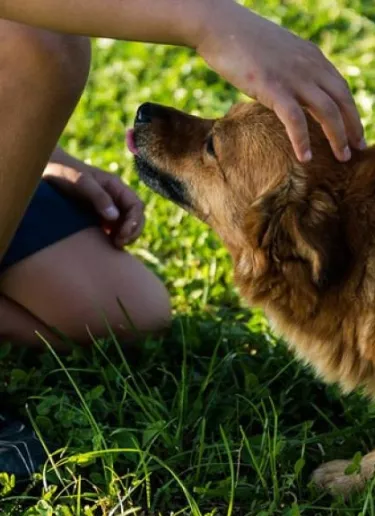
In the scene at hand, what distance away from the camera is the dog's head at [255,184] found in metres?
2.90

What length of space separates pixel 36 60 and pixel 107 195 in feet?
2.70

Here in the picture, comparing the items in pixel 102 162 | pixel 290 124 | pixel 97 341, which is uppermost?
pixel 290 124

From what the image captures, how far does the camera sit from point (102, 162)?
208 inches

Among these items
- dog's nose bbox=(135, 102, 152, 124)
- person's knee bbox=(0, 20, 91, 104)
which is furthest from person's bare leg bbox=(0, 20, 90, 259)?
dog's nose bbox=(135, 102, 152, 124)

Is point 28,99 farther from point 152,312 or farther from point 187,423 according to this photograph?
point 187,423

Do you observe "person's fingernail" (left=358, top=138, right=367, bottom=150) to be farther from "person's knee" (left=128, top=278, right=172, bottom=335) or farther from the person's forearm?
"person's knee" (left=128, top=278, right=172, bottom=335)

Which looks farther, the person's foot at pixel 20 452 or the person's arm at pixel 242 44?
the person's foot at pixel 20 452

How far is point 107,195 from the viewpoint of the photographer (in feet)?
13.1

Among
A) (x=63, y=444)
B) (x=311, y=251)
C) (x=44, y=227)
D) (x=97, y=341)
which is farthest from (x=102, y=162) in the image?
(x=311, y=251)

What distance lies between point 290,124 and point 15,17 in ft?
2.58

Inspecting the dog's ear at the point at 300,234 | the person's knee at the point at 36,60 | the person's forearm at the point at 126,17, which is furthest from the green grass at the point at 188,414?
the person's forearm at the point at 126,17

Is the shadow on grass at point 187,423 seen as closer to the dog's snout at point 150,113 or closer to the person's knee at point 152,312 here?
the person's knee at point 152,312

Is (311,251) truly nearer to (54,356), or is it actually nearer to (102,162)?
(54,356)

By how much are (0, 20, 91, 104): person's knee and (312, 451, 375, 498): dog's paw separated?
4.57ft
